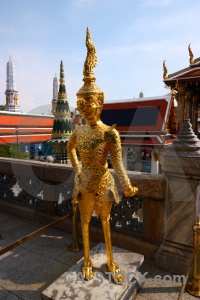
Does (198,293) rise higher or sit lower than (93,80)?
lower

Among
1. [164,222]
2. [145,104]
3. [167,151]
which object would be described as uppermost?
[145,104]

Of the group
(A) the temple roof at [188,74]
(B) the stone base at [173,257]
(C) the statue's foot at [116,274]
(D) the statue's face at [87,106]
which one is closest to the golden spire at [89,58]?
(D) the statue's face at [87,106]

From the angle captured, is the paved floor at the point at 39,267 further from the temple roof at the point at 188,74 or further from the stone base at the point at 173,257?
the temple roof at the point at 188,74

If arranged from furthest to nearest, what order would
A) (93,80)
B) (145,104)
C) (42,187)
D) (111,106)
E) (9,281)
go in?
1. (111,106)
2. (145,104)
3. (42,187)
4. (9,281)
5. (93,80)

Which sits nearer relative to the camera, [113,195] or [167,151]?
[113,195]

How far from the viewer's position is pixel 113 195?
2369 mm

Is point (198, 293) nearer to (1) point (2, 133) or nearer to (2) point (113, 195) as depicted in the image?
(2) point (113, 195)

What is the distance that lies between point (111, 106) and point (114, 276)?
17.7 meters

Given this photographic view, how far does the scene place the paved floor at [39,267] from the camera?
261 cm

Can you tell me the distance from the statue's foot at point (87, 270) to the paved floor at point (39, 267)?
618 millimetres

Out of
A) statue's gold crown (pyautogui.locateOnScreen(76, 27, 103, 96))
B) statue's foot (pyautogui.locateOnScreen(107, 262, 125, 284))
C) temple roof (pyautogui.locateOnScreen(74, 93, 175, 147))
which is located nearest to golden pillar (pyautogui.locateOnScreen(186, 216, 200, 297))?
statue's foot (pyautogui.locateOnScreen(107, 262, 125, 284))

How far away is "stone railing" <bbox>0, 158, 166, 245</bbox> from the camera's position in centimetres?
321

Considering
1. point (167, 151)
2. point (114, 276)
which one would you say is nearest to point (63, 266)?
point (114, 276)

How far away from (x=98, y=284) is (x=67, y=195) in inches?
78.0
